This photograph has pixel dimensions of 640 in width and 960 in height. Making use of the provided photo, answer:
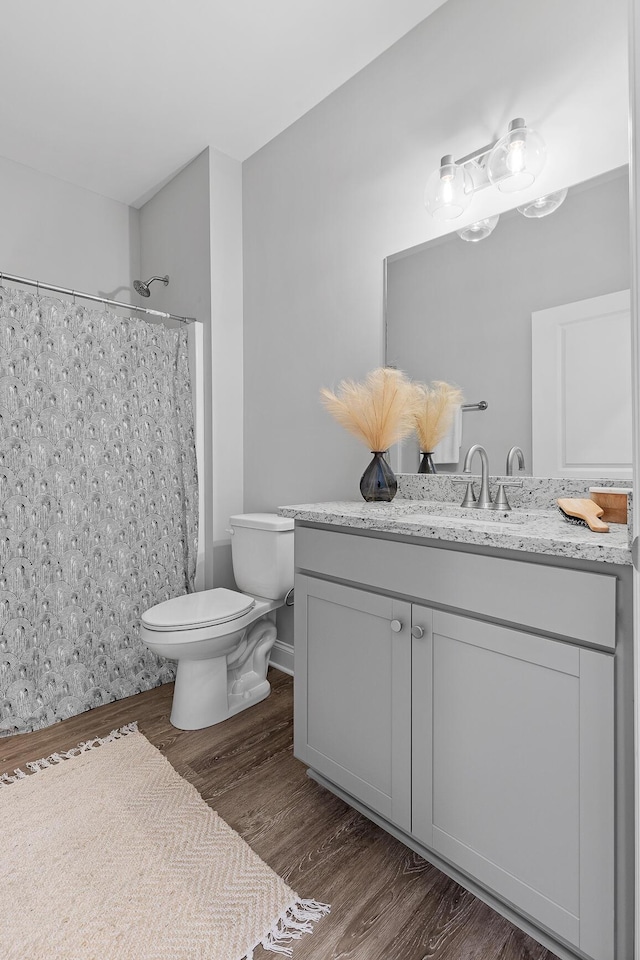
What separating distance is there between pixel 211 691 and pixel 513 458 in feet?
4.79

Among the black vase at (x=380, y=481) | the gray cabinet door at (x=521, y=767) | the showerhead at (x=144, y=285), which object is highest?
the showerhead at (x=144, y=285)

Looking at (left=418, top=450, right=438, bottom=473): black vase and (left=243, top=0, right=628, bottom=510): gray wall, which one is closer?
(left=243, top=0, right=628, bottom=510): gray wall

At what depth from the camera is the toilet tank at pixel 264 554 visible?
84.4 inches

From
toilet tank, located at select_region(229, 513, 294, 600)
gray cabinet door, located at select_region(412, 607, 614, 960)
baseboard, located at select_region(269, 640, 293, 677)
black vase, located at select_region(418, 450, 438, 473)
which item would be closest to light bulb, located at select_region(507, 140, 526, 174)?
black vase, located at select_region(418, 450, 438, 473)

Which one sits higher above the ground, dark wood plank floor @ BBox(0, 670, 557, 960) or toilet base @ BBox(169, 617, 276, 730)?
toilet base @ BBox(169, 617, 276, 730)

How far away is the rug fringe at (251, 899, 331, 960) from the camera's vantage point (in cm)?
108

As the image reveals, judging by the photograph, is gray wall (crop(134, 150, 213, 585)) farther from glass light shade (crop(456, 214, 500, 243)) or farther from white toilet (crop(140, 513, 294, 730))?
glass light shade (crop(456, 214, 500, 243))

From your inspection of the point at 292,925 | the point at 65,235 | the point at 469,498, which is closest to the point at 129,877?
the point at 292,925

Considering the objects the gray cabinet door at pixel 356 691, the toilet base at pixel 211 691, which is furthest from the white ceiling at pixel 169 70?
the toilet base at pixel 211 691

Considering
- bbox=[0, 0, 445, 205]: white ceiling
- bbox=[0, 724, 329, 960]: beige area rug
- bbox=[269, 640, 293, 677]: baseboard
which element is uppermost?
bbox=[0, 0, 445, 205]: white ceiling

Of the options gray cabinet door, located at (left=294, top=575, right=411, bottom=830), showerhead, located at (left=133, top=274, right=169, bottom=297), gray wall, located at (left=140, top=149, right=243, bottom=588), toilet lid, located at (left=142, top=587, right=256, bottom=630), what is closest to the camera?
gray cabinet door, located at (left=294, top=575, right=411, bottom=830)

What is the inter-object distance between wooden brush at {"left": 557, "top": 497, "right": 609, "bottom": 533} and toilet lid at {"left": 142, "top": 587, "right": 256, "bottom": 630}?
1302 mm

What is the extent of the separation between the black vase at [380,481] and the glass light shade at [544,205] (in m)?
0.87

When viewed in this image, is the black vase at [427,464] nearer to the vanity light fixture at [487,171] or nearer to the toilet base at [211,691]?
the vanity light fixture at [487,171]
